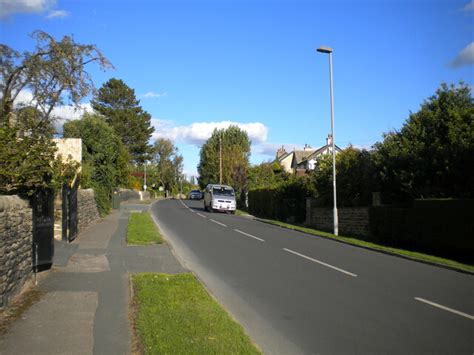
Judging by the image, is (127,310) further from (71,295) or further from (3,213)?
(3,213)

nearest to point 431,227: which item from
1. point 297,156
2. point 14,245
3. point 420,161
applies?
point 420,161

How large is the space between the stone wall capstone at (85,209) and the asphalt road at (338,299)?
20.8 feet

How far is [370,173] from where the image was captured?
22203mm

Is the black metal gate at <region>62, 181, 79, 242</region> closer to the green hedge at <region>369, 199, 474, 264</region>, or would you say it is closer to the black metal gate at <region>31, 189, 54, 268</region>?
the black metal gate at <region>31, 189, 54, 268</region>

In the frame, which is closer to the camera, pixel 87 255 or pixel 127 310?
pixel 127 310

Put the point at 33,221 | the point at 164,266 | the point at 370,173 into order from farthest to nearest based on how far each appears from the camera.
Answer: the point at 370,173 < the point at 164,266 < the point at 33,221

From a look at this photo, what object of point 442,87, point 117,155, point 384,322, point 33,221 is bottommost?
point 384,322

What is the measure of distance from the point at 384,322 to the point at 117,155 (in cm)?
2671

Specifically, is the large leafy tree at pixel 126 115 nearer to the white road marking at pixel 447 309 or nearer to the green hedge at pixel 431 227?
the green hedge at pixel 431 227

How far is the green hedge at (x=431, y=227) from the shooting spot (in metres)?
14.2

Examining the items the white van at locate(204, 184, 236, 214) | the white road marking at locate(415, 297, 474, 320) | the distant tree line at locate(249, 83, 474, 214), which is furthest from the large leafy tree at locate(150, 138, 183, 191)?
the white road marking at locate(415, 297, 474, 320)

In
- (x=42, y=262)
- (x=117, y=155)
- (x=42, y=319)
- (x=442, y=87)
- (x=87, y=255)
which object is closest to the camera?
(x=42, y=319)

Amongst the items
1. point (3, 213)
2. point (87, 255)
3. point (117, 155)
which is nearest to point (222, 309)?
point (3, 213)

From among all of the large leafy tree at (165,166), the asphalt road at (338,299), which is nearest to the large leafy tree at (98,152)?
the asphalt road at (338,299)
